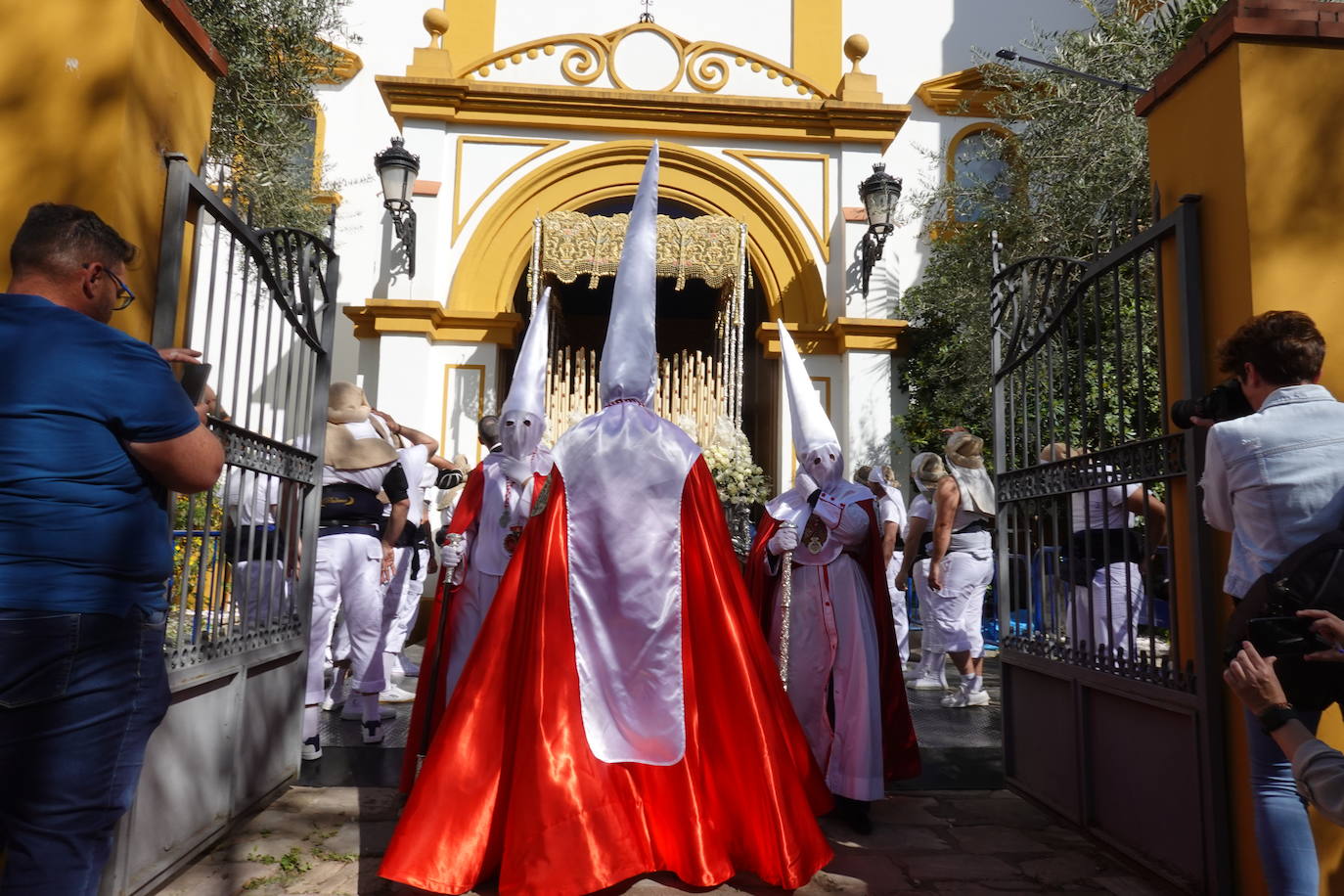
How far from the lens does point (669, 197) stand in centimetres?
1073

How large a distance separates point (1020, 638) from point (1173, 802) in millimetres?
1411

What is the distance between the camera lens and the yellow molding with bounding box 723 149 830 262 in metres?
10.6

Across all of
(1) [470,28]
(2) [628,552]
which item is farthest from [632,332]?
(1) [470,28]

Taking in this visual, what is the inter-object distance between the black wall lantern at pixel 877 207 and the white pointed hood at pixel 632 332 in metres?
6.68

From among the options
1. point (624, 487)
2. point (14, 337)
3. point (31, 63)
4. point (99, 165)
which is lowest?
point (624, 487)

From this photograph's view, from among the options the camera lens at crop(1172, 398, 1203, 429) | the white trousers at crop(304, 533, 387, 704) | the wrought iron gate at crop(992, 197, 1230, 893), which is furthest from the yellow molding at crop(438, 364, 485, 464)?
the camera lens at crop(1172, 398, 1203, 429)

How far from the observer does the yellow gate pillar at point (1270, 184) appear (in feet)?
9.95

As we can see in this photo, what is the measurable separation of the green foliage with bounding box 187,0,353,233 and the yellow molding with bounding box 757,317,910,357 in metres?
5.19

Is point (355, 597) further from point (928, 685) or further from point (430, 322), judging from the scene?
point (430, 322)

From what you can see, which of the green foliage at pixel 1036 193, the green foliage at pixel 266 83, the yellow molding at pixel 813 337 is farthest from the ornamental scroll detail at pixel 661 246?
the green foliage at pixel 266 83

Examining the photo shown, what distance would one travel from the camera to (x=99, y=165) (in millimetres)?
2998

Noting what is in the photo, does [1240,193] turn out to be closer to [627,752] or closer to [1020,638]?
[1020,638]

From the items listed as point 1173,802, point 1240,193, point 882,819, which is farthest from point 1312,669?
point 882,819

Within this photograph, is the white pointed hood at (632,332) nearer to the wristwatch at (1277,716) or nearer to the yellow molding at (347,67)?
the wristwatch at (1277,716)
